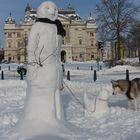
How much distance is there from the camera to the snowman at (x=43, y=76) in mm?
9625

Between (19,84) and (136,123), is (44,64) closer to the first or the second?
(136,123)

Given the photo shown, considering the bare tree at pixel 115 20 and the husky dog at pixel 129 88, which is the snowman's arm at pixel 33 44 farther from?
the bare tree at pixel 115 20

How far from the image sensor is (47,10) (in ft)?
32.4

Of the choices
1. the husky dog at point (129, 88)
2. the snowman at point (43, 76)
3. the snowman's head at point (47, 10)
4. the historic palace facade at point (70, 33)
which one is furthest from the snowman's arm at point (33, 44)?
the historic palace facade at point (70, 33)

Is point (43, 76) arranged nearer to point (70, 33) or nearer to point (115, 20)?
point (115, 20)

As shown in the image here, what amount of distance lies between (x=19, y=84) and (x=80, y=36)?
127383mm

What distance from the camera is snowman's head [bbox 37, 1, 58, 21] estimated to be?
388 inches

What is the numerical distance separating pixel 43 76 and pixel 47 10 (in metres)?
1.65

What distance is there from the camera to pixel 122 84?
12461 millimetres

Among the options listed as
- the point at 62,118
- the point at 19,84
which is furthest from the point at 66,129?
the point at 19,84

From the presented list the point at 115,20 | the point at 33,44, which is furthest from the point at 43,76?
the point at 115,20

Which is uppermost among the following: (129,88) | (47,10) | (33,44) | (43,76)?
(47,10)

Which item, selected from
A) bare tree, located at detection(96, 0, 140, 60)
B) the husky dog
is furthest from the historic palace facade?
the husky dog

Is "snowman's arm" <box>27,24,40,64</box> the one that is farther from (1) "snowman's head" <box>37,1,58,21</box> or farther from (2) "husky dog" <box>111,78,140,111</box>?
(2) "husky dog" <box>111,78,140,111</box>
